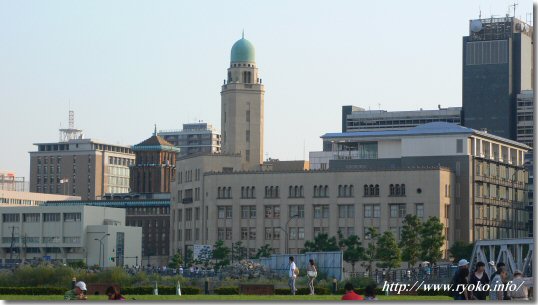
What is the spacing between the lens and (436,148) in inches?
6988

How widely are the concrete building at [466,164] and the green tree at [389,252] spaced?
1180 inches

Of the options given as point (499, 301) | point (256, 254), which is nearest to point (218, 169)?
point (256, 254)

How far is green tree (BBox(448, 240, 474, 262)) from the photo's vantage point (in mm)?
155125

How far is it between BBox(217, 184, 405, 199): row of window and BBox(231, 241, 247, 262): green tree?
7272mm

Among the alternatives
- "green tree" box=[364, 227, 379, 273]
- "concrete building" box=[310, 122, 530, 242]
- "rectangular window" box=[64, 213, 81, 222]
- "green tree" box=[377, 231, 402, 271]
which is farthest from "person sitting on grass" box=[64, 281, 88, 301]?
"rectangular window" box=[64, 213, 81, 222]

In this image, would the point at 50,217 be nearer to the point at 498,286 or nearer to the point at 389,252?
the point at 389,252

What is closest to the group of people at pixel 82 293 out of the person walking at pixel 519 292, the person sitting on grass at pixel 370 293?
the person sitting on grass at pixel 370 293

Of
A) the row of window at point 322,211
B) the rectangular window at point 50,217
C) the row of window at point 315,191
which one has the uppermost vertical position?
the row of window at point 315,191

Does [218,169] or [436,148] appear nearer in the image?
[436,148]

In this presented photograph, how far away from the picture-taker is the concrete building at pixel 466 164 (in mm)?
174500

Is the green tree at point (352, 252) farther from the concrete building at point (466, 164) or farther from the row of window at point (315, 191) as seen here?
the concrete building at point (466, 164)

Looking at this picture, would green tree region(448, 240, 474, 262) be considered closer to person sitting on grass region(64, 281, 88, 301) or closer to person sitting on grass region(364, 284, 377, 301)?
person sitting on grass region(64, 281, 88, 301)

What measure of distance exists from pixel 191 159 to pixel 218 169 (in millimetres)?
5934

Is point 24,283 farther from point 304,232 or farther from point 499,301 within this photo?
point 304,232
